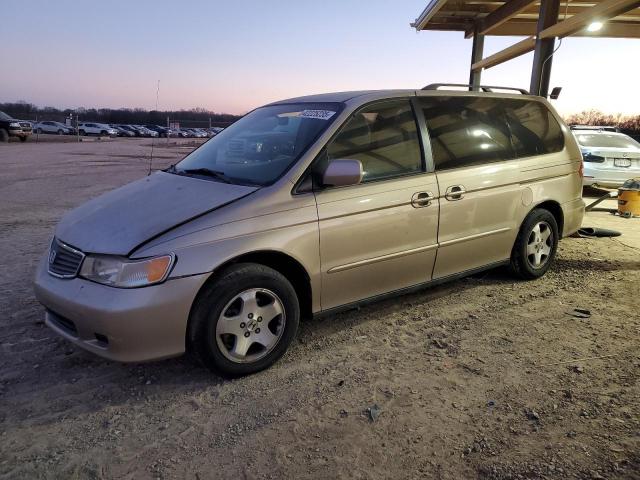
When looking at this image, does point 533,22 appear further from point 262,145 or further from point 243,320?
point 243,320

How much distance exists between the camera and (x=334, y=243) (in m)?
3.42

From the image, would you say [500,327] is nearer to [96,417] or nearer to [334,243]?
[334,243]

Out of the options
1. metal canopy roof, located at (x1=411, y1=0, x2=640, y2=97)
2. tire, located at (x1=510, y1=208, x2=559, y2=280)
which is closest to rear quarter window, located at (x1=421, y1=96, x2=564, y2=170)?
tire, located at (x1=510, y1=208, x2=559, y2=280)

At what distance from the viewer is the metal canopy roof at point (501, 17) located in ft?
32.4

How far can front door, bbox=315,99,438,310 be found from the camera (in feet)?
11.3

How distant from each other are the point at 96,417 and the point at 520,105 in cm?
444

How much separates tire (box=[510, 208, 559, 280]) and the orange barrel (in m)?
2.83

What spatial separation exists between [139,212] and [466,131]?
2752 mm

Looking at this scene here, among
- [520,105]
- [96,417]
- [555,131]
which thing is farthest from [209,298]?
[555,131]

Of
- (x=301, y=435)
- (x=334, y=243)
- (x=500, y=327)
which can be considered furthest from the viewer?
(x=500, y=327)

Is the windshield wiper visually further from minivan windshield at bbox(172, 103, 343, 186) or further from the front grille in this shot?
the front grille

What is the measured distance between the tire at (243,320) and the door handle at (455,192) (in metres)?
1.56

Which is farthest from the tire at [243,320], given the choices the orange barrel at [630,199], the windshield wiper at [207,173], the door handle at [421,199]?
the orange barrel at [630,199]

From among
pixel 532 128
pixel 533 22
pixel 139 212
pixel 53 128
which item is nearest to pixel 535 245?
pixel 532 128
